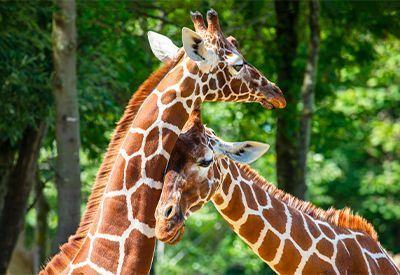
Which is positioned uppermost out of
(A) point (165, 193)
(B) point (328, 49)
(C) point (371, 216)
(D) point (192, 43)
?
(D) point (192, 43)

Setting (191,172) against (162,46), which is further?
(162,46)

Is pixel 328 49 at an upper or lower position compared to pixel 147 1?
lower

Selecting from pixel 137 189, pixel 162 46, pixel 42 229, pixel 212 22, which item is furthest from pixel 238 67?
pixel 42 229

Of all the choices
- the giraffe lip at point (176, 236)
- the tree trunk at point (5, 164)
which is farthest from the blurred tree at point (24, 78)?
the giraffe lip at point (176, 236)

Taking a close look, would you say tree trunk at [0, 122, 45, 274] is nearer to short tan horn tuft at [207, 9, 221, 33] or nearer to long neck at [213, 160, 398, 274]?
long neck at [213, 160, 398, 274]

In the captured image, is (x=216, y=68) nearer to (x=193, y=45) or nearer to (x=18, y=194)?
(x=193, y=45)

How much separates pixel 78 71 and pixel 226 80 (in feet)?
22.3

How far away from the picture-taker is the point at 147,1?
1747 centimetres

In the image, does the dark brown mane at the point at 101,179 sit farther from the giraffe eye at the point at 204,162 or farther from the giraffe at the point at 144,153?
the giraffe eye at the point at 204,162

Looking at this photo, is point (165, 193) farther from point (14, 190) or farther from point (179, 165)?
point (14, 190)

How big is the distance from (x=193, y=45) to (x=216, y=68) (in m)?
0.54

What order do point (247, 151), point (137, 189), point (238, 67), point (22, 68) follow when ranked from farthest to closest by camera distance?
1. point (22, 68)
2. point (238, 67)
3. point (247, 151)
4. point (137, 189)

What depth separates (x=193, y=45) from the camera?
8.98m

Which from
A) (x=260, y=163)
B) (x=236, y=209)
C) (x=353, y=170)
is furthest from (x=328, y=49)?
(x=353, y=170)
